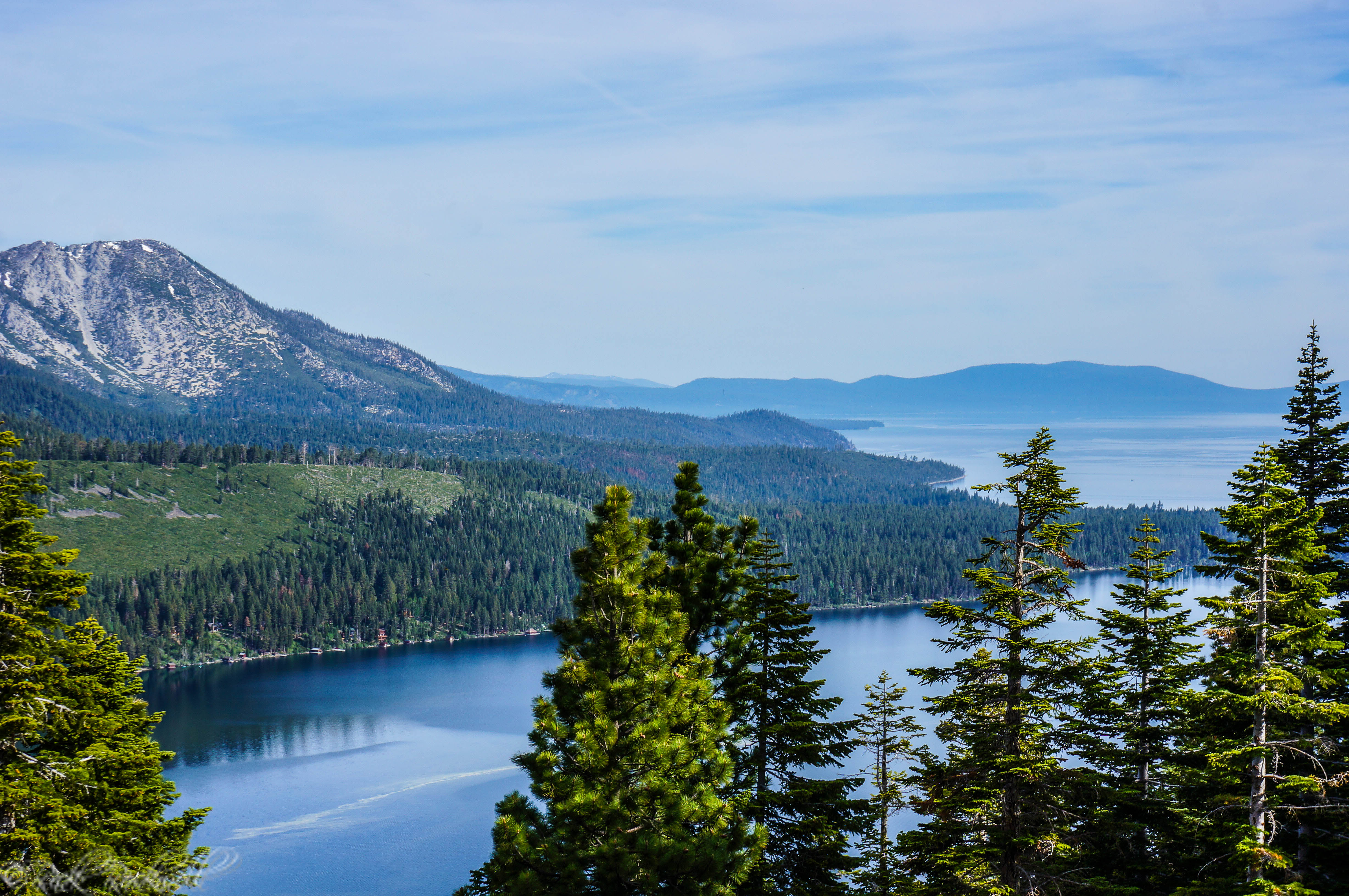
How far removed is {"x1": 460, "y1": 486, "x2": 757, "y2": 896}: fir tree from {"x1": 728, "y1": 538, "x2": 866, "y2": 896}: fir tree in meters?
4.57

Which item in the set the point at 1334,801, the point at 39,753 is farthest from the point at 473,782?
the point at 1334,801

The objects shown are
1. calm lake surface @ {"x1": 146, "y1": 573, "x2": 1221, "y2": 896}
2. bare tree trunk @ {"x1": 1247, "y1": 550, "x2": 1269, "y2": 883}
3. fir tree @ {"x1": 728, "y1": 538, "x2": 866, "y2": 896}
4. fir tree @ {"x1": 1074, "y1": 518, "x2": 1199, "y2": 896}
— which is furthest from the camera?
calm lake surface @ {"x1": 146, "y1": 573, "x2": 1221, "y2": 896}

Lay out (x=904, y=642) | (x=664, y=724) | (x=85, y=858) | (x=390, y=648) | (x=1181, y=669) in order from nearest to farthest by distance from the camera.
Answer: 1. (x=85, y=858)
2. (x=664, y=724)
3. (x=1181, y=669)
4. (x=904, y=642)
5. (x=390, y=648)

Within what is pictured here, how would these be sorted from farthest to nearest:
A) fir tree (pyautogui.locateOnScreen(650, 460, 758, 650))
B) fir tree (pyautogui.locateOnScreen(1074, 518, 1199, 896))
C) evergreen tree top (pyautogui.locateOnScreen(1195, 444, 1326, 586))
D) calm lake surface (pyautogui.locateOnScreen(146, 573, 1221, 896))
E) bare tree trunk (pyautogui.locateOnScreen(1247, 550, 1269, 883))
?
calm lake surface (pyautogui.locateOnScreen(146, 573, 1221, 896))
fir tree (pyautogui.locateOnScreen(650, 460, 758, 650))
fir tree (pyautogui.locateOnScreen(1074, 518, 1199, 896))
evergreen tree top (pyautogui.locateOnScreen(1195, 444, 1326, 586))
bare tree trunk (pyautogui.locateOnScreen(1247, 550, 1269, 883))

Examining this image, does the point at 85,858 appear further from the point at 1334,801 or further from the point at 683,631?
the point at 1334,801

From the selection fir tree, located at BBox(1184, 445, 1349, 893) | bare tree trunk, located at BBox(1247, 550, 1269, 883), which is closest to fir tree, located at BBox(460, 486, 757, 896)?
fir tree, located at BBox(1184, 445, 1349, 893)

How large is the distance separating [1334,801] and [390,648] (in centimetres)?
18578

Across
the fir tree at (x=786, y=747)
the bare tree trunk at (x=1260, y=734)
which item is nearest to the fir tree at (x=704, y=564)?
the fir tree at (x=786, y=747)

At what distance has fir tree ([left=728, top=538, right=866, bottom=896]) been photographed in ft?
98.1

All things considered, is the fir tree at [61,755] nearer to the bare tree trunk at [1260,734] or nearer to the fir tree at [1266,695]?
the fir tree at [1266,695]

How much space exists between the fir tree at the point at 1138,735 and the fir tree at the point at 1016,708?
43.2 inches

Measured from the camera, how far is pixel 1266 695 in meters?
21.7

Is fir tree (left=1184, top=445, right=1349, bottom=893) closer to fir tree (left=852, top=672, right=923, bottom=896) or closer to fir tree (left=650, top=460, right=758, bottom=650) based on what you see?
fir tree (left=852, top=672, right=923, bottom=896)

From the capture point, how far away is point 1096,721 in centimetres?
3397
